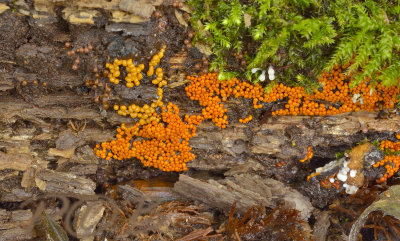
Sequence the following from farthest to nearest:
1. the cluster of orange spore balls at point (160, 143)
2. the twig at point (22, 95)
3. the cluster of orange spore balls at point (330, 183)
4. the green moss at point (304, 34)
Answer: the cluster of orange spore balls at point (330, 183)
the cluster of orange spore balls at point (160, 143)
the twig at point (22, 95)
the green moss at point (304, 34)

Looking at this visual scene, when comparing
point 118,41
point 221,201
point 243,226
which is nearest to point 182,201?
point 221,201

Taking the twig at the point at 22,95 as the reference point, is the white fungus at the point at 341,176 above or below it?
below

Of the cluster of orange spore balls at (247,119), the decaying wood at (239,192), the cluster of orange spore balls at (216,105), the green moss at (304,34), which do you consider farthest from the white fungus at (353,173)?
the cluster of orange spore balls at (247,119)

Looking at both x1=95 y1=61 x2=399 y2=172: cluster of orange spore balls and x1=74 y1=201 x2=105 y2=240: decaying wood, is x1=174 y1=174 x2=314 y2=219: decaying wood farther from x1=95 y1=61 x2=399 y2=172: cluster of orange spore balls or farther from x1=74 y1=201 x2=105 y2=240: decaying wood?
x1=74 y1=201 x2=105 y2=240: decaying wood

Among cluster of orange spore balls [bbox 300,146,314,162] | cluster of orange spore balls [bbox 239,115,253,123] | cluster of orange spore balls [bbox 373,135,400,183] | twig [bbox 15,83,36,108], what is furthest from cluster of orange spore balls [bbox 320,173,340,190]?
twig [bbox 15,83,36,108]

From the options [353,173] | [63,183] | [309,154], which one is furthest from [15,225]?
[353,173]

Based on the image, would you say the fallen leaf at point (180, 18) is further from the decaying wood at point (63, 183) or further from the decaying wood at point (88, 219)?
the decaying wood at point (88, 219)
